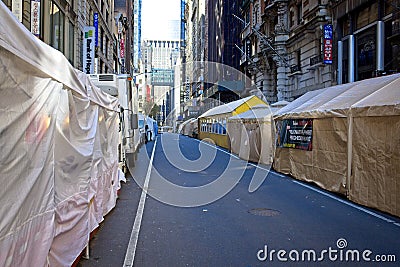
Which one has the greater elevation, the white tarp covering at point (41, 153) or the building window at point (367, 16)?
the building window at point (367, 16)

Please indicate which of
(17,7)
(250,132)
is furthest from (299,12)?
(17,7)

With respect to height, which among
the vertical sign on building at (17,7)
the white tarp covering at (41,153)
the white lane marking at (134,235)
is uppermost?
the vertical sign on building at (17,7)

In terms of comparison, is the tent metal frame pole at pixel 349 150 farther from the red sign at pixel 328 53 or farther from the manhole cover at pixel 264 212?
the red sign at pixel 328 53

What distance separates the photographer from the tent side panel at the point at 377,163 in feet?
27.1

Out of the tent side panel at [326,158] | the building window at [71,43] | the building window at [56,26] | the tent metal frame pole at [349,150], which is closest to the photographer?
the tent metal frame pole at [349,150]

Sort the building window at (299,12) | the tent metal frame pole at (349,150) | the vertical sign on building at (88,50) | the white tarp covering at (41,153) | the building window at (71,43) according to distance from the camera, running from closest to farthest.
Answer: the white tarp covering at (41,153) → the tent metal frame pole at (349,150) → the building window at (71,43) → the vertical sign on building at (88,50) → the building window at (299,12)

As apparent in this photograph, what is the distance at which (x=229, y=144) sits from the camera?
26.7 metres

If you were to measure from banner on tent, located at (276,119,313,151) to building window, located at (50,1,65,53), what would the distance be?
1222cm

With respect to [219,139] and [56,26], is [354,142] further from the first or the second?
[219,139]

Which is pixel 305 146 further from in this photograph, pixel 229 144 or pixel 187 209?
pixel 229 144

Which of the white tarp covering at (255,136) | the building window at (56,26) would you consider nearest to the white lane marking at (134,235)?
the white tarp covering at (255,136)

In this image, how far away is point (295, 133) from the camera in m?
14.1

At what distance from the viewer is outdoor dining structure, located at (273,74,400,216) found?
334 inches

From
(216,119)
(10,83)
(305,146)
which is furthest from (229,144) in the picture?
(10,83)
